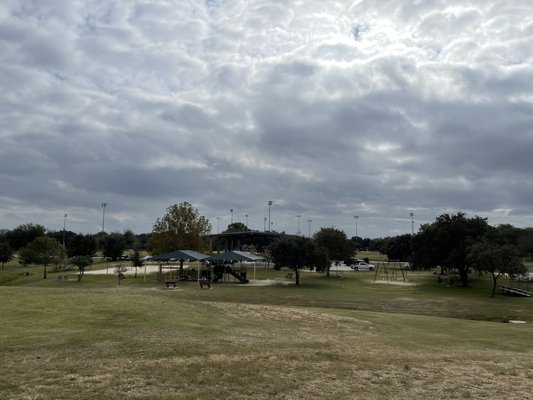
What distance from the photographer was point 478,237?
52.1 meters

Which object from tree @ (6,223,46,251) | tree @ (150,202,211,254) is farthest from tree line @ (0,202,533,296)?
tree @ (6,223,46,251)

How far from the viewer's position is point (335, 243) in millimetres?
71250

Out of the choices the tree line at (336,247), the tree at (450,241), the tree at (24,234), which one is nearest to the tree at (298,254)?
the tree line at (336,247)

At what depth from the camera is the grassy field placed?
9.09 meters

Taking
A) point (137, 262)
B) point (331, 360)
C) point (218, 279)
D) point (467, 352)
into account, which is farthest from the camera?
point (137, 262)

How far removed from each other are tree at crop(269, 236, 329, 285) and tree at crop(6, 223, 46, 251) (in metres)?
78.0

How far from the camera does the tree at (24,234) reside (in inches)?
4313

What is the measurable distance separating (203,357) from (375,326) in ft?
35.8

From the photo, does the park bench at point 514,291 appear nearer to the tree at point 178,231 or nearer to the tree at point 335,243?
the tree at point 335,243

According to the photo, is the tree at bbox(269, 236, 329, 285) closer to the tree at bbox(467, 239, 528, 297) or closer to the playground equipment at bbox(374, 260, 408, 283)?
the playground equipment at bbox(374, 260, 408, 283)

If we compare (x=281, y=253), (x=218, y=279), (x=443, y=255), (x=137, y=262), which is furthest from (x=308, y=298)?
(x=137, y=262)

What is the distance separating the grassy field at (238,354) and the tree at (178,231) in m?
48.8

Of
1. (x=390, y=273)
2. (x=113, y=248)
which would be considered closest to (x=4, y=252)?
(x=113, y=248)

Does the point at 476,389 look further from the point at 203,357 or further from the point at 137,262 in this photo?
the point at 137,262
